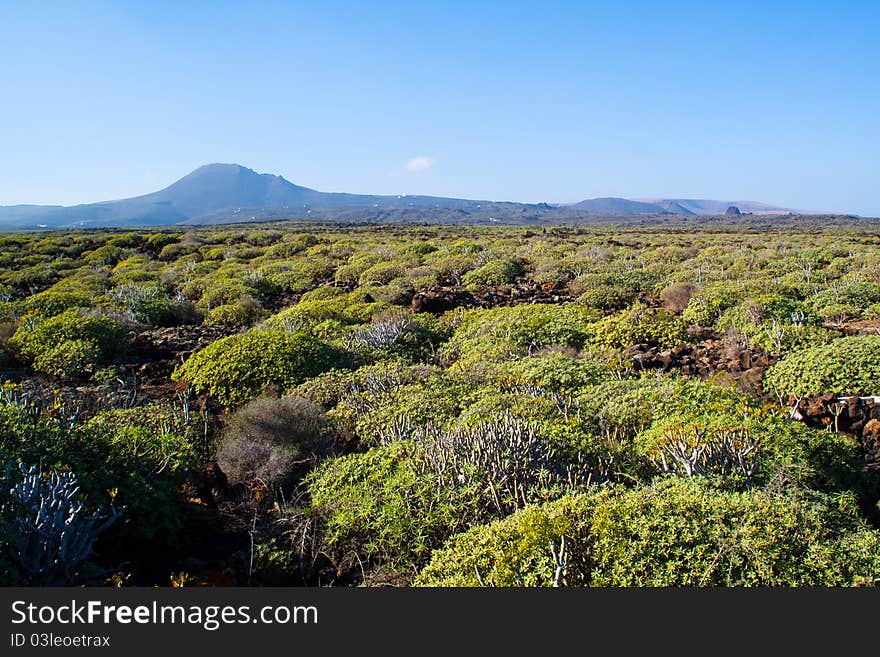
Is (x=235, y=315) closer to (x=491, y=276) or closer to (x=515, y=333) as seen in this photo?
(x=515, y=333)

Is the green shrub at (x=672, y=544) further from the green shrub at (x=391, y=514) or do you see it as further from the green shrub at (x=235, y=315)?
the green shrub at (x=235, y=315)

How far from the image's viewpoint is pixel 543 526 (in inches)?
120

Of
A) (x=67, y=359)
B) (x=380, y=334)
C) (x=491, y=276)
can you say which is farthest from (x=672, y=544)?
(x=491, y=276)

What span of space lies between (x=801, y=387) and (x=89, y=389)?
7.78 meters

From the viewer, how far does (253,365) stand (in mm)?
6797

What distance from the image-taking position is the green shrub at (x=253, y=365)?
21.5 ft

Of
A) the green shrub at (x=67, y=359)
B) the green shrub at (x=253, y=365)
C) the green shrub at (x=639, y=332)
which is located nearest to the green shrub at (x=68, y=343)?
the green shrub at (x=67, y=359)

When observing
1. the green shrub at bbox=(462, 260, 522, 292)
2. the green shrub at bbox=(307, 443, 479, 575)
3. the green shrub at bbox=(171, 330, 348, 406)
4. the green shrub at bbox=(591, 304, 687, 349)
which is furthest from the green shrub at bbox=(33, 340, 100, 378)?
the green shrub at bbox=(462, 260, 522, 292)

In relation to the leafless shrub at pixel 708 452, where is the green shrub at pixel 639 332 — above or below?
above

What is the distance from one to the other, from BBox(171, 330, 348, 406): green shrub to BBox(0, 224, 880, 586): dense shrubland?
1.1 inches

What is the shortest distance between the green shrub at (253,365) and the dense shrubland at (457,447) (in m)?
0.03

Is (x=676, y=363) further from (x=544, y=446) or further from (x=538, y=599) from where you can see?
(x=538, y=599)

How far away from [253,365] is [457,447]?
11.8 feet

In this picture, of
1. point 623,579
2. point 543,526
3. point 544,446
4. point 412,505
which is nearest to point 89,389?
point 412,505
